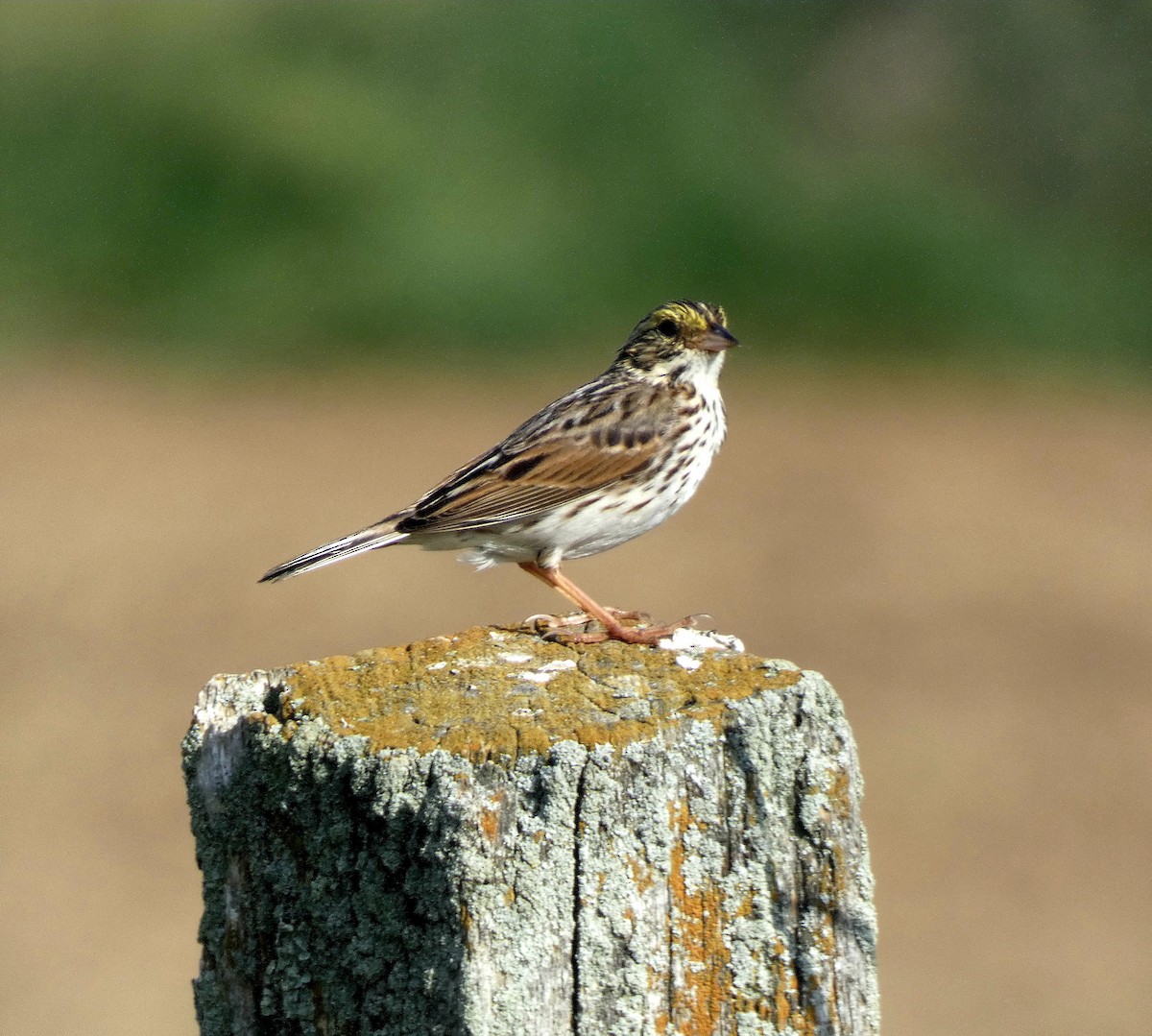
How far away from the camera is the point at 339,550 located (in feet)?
19.6

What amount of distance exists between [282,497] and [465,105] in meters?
7.55

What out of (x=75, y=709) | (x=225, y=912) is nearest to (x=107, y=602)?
(x=75, y=709)

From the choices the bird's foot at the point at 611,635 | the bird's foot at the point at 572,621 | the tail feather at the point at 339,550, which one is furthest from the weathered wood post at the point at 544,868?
the tail feather at the point at 339,550

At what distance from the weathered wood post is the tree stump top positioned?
10 mm

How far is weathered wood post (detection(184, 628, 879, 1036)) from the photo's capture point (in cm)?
318

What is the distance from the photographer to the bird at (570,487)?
631cm

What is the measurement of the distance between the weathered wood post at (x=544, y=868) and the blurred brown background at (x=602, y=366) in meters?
7.27

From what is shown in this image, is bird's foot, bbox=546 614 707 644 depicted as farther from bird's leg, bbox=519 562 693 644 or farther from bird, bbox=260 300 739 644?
bird, bbox=260 300 739 644

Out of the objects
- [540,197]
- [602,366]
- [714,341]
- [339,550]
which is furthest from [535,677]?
[540,197]

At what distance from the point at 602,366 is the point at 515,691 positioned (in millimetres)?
16231

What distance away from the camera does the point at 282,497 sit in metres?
17.0

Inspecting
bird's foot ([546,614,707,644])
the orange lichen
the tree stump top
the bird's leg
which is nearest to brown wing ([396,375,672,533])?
the bird's leg

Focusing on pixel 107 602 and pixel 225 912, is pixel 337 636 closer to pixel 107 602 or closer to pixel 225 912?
pixel 107 602

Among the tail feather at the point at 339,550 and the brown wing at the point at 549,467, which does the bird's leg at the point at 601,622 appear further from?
the tail feather at the point at 339,550
